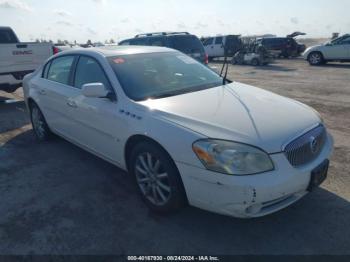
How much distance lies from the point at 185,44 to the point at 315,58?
10833 mm

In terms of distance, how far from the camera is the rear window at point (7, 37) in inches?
406

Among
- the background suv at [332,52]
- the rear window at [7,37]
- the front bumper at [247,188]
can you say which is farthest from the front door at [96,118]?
the background suv at [332,52]

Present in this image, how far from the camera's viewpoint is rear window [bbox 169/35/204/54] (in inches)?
403

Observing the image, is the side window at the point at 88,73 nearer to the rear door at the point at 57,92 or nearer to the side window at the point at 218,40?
the rear door at the point at 57,92

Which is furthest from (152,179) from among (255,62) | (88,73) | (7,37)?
(255,62)

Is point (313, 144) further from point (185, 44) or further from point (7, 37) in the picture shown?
point (7, 37)

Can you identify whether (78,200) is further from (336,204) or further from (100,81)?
(336,204)

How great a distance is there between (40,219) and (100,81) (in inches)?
66.2

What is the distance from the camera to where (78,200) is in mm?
3576

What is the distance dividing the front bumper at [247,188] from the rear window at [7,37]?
1000 centimetres

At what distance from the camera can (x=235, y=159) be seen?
254 centimetres

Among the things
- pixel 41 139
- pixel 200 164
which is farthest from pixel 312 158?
pixel 41 139

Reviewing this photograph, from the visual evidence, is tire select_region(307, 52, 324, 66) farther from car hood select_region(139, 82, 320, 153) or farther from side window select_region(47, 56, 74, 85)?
side window select_region(47, 56, 74, 85)

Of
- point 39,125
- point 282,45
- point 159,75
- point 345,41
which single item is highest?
point 159,75
